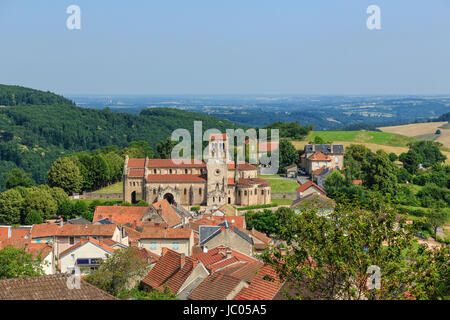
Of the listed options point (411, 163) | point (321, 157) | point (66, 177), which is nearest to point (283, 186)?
point (321, 157)

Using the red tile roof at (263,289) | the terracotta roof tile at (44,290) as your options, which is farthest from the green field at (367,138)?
the terracotta roof tile at (44,290)

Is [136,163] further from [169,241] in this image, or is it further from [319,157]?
[169,241]

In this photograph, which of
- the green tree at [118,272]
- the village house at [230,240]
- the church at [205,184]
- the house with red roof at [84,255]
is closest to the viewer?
the green tree at [118,272]

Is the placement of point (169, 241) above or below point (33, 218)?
above

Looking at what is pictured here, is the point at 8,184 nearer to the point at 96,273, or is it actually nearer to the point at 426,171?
the point at 96,273

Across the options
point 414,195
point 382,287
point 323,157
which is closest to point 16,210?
point 323,157

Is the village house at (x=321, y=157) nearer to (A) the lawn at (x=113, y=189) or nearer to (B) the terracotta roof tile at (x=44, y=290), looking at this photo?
(A) the lawn at (x=113, y=189)
